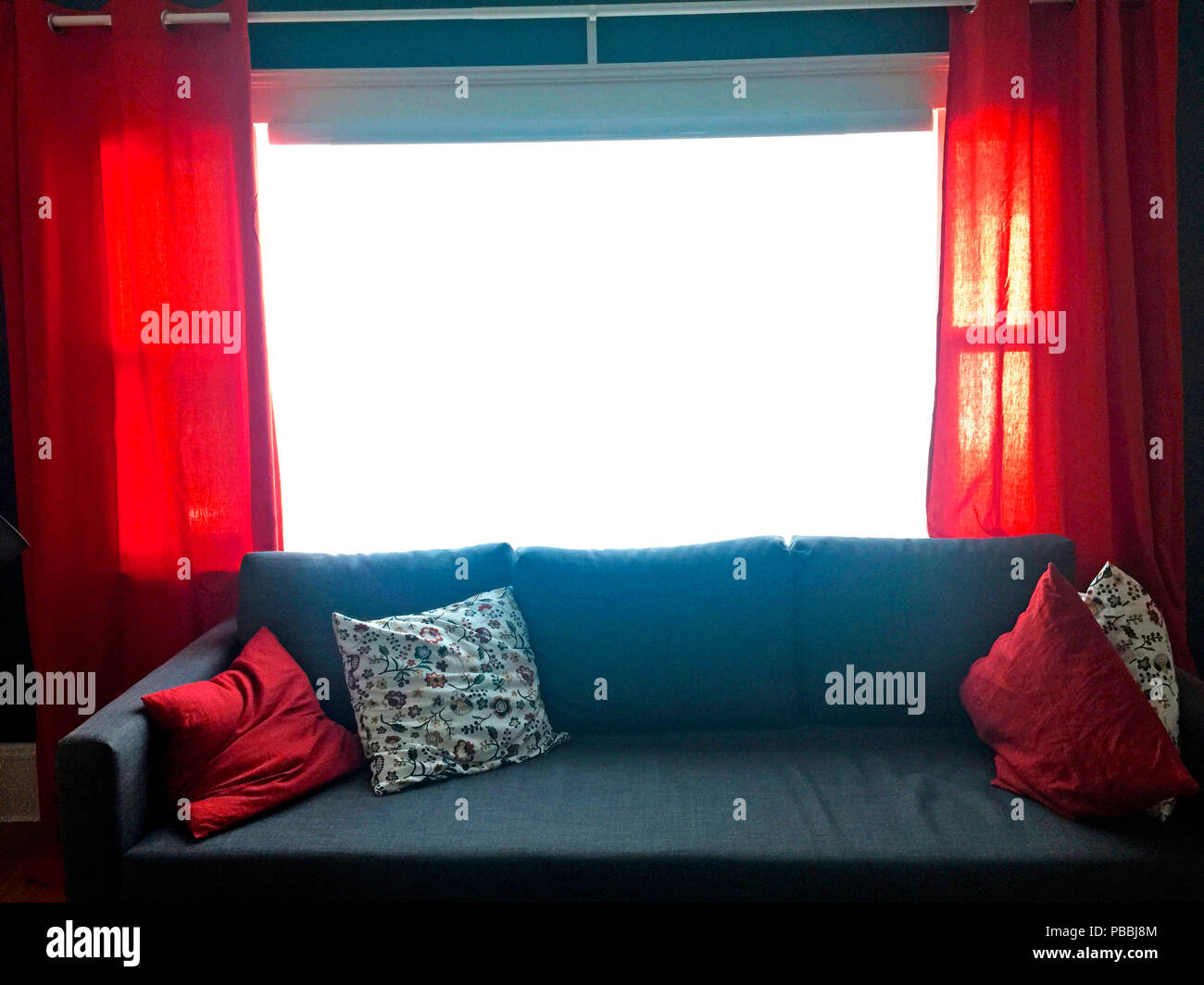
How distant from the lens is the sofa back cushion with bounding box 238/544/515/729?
210cm

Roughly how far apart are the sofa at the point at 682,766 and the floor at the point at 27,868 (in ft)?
2.29

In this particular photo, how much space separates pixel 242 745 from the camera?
1.76 meters

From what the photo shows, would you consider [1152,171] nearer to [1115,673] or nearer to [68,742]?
[1115,673]

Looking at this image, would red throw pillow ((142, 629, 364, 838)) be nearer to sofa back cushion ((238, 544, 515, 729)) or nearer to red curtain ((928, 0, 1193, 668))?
sofa back cushion ((238, 544, 515, 729))

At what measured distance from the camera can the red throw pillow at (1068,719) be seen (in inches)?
62.5

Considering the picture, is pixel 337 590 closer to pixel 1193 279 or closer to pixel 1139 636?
pixel 1139 636

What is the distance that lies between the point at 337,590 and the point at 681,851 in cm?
109

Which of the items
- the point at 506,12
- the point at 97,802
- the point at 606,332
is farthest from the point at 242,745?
the point at 506,12

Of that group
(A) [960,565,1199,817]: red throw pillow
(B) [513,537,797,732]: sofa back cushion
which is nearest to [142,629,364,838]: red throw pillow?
(B) [513,537,797,732]: sofa back cushion

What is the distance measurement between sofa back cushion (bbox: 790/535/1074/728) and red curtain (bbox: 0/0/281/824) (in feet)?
5.00

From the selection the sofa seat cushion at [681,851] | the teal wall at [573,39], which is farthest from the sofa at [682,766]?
the teal wall at [573,39]

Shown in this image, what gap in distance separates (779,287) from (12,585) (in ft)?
8.24

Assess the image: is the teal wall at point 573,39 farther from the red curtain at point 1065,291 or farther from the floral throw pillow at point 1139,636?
the floral throw pillow at point 1139,636
